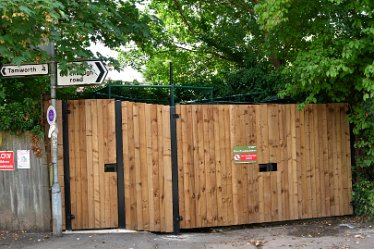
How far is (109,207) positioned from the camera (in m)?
7.54

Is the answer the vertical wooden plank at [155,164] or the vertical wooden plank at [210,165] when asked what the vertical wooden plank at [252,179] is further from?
the vertical wooden plank at [155,164]

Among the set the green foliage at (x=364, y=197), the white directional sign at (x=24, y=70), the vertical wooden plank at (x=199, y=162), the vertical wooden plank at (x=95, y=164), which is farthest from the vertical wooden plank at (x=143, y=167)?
the green foliage at (x=364, y=197)

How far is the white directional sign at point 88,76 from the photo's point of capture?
7.10 m

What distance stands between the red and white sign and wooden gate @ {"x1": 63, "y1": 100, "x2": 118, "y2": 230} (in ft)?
2.86

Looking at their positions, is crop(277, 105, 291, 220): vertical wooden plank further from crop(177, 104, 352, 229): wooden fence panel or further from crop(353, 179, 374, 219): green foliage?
crop(353, 179, 374, 219): green foliage

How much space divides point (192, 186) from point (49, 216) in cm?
230

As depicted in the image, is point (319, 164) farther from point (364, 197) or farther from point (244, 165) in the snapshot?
point (244, 165)

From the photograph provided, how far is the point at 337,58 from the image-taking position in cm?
772

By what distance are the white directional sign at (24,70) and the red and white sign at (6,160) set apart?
4.00 ft

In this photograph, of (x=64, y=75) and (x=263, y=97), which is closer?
(x=64, y=75)

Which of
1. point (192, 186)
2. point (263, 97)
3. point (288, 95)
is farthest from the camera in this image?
point (263, 97)

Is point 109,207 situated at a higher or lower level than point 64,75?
lower

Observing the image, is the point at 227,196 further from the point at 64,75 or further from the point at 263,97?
the point at 64,75

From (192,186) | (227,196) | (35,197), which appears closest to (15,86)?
(35,197)
